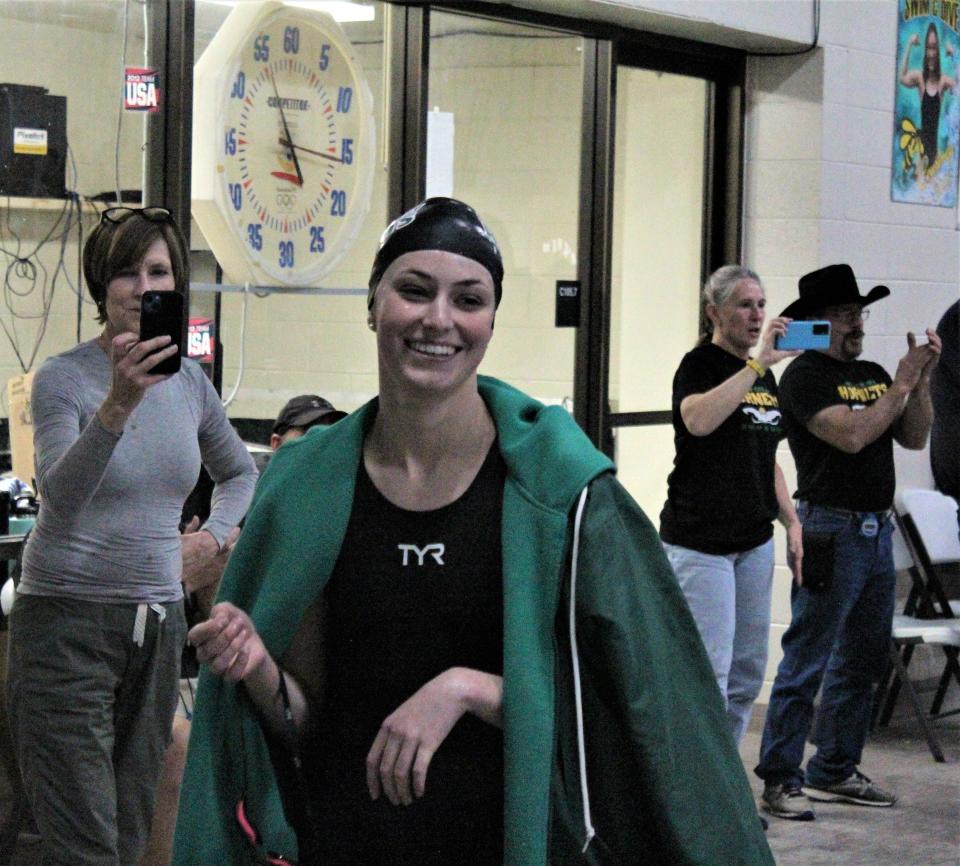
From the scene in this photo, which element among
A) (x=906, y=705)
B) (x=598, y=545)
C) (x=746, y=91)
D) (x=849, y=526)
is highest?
(x=746, y=91)

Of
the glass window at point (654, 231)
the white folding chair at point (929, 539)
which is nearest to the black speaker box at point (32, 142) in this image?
the glass window at point (654, 231)

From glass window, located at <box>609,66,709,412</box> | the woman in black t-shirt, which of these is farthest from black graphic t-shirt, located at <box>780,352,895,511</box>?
glass window, located at <box>609,66,709,412</box>

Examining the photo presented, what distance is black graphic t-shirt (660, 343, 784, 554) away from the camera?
498 centimetres

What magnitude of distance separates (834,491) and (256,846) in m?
3.76

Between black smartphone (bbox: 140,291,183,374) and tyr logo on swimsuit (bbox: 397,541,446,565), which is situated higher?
black smartphone (bbox: 140,291,183,374)

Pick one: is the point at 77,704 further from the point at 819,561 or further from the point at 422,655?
the point at 819,561

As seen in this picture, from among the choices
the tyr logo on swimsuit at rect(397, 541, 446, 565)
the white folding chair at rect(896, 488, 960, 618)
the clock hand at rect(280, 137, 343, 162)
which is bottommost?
the white folding chair at rect(896, 488, 960, 618)

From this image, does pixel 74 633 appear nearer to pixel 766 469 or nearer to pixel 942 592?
pixel 766 469

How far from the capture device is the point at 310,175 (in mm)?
5648

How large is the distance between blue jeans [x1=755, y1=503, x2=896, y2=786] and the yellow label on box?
2670 mm

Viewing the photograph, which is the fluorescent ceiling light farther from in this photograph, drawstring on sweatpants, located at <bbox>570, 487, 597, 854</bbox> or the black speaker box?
drawstring on sweatpants, located at <bbox>570, 487, 597, 854</bbox>

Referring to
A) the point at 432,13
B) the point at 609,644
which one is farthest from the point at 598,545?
the point at 432,13

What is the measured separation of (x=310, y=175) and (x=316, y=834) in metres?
4.00

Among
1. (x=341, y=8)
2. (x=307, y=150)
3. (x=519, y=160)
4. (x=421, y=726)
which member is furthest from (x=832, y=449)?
(x=421, y=726)
